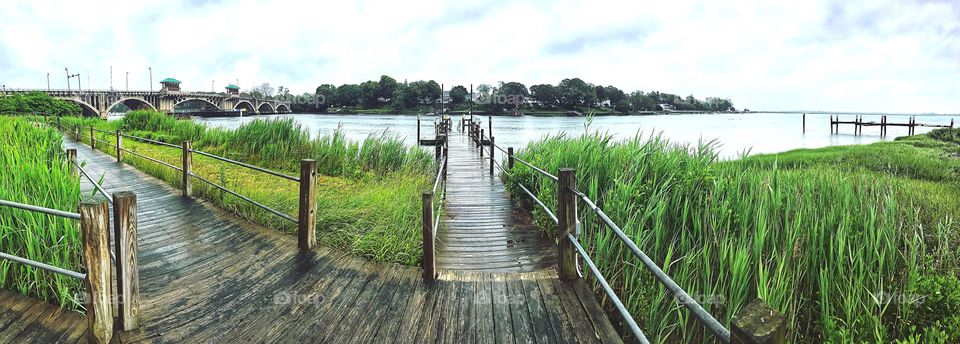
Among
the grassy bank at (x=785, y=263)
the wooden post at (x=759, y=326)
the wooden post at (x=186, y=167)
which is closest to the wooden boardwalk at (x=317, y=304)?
the grassy bank at (x=785, y=263)

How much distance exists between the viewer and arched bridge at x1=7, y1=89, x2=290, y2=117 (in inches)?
1987

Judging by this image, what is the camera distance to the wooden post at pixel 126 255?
2.83m

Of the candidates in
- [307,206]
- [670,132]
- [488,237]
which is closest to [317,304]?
[307,206]

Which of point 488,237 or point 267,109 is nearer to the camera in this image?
point 488,237

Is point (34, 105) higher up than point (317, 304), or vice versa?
point (34, 105)

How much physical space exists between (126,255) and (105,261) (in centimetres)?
16

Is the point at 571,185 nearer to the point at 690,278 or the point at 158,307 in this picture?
the point at 690,278

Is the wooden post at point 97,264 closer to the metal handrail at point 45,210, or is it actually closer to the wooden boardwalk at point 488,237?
the metal handrail at point 45,210

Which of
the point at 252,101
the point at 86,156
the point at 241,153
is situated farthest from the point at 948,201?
the point at 252,101

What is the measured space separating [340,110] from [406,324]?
352 feet

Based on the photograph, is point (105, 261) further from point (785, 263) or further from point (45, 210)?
point (785, 263)

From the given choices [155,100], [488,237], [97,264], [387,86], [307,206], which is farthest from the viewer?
[387,86]

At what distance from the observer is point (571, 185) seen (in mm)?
3756

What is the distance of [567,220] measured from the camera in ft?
12.5
